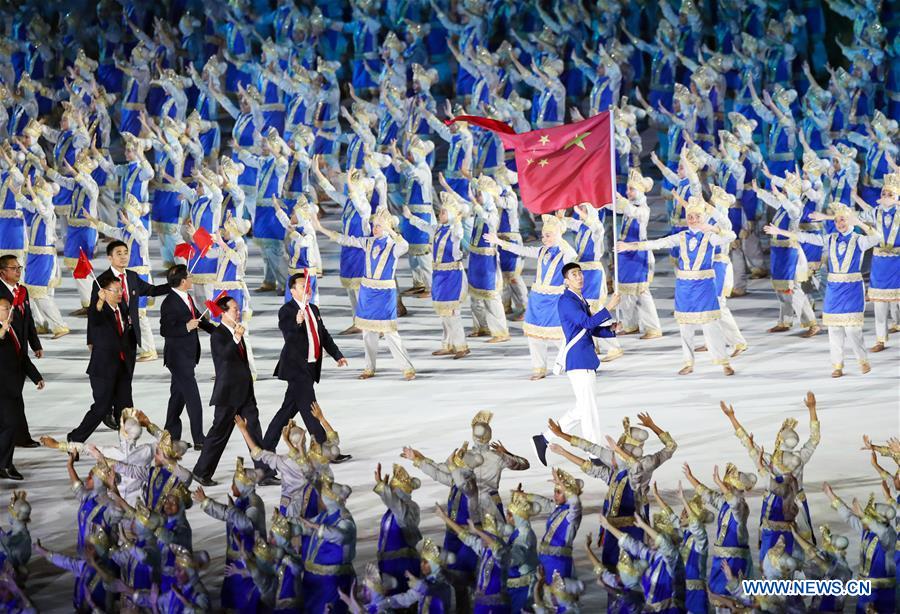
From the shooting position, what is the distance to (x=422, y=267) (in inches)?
685

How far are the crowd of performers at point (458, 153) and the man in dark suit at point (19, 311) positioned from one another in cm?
122

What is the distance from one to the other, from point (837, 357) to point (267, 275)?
5663mm

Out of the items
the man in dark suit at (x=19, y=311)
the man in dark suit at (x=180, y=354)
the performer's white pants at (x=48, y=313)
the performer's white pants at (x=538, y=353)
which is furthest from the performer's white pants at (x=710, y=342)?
the performer's white pants at (x=48, y=313)

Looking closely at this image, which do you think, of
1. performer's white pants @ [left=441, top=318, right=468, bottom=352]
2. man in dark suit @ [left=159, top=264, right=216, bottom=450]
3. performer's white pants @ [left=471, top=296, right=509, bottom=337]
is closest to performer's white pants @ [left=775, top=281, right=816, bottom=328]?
performer's white pants @ [left=471, top=296, right=509, bottom=337]

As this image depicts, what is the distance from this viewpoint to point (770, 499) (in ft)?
32.2

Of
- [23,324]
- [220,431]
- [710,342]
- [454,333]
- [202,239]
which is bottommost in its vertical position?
[220,431]

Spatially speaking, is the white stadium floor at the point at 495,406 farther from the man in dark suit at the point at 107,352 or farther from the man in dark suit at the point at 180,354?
the man in dark suit at the point at 107,352

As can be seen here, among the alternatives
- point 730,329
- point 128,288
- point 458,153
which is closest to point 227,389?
point 128,288

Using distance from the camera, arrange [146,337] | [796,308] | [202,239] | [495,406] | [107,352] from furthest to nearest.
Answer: [796,308] → [146,337] → [495,406] → [202,239] → [107,352]

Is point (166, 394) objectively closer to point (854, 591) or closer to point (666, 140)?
point (854, 591)

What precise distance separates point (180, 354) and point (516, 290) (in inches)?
192

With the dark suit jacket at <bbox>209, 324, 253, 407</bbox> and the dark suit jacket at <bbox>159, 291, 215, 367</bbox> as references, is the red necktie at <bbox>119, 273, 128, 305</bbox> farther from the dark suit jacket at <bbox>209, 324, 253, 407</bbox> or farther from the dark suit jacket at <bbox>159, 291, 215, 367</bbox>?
the dark suit jacket at <bbox>209, 324, 253, 407</bbox>

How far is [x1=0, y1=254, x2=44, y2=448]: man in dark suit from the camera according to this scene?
40.7 feet

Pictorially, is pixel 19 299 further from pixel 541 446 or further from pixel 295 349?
pixel 541 446
